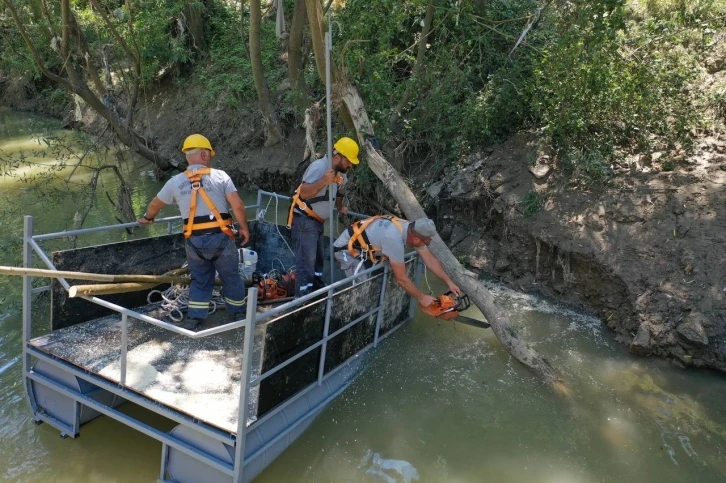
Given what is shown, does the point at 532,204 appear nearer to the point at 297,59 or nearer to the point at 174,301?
the point at 174,301

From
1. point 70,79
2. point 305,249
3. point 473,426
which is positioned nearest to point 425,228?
point 305,249

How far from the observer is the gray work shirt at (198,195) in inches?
200

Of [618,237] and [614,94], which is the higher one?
[614,94]

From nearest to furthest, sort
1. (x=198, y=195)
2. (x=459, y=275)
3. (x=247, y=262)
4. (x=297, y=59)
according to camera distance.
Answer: (x=198, y=195) < (x=459, y=275) < (x=247, y=262) < (x=297, y=59)

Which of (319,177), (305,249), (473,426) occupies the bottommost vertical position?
(473,426)

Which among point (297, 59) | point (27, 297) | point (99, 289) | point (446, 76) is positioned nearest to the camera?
point (99, 289)

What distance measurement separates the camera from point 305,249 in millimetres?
5910

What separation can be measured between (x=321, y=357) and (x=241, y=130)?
8663 millimetres

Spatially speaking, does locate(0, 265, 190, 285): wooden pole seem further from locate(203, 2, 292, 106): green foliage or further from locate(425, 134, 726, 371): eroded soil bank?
locate(203, 2, 292, 106): green foliage

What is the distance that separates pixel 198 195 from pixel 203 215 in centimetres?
19

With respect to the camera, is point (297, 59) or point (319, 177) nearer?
point (319, 177)

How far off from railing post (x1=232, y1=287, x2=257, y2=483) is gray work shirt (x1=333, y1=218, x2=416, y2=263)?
1938 mm

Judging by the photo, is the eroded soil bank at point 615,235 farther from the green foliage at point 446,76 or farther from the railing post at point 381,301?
the railing post at point 381,301

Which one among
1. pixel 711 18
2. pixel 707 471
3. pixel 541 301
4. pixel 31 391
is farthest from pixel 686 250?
pixel 31 391
